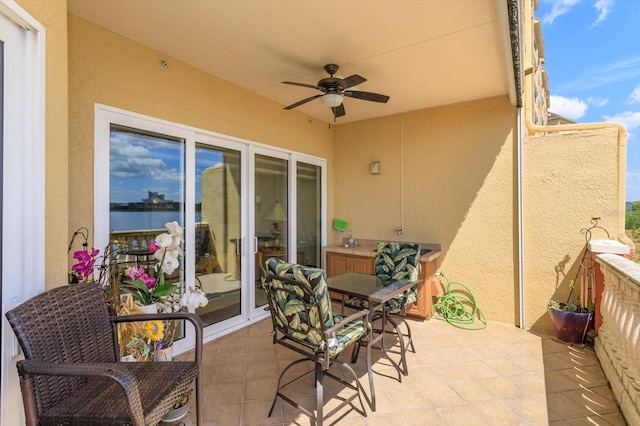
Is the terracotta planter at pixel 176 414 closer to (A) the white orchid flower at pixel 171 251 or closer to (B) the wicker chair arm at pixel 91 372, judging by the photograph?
(B) the wicker chair arm at pixel 91 372

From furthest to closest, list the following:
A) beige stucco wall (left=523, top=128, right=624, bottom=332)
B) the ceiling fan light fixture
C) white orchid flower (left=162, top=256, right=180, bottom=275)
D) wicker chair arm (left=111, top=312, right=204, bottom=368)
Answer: beige stucco wall (left=523, top=128, right=624, bottom=332) < the ceiling fan light fixture < white orchid flower (left=162, top=256, right=180, bottom=275) < wicker chair arm (left=111, top=312, right=204, bottom=368)

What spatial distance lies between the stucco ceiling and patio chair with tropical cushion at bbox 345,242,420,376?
193 centimetres

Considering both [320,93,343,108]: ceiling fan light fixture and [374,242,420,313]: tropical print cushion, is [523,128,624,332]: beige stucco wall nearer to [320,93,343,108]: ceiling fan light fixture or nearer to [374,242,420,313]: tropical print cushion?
[374,242,420,313]: tropical print cushion

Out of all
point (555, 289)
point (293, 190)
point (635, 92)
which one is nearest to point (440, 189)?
point (555, 289)

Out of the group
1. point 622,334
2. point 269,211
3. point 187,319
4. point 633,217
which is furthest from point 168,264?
point 633,217

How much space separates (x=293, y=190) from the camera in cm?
463

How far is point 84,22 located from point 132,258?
6.57ft

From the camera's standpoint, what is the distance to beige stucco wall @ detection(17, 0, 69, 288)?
5.15 feet

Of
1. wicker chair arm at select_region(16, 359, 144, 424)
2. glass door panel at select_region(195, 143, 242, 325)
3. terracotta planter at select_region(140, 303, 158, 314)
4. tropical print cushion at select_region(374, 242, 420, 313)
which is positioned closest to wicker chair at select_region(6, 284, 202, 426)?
wicker chair arm at select_region(16, 359, 144, 424)

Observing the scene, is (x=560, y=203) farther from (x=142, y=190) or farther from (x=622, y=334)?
(x=142, y=190)

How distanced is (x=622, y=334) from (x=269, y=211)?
373 centimetres

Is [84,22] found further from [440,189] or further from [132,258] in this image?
[440,189]

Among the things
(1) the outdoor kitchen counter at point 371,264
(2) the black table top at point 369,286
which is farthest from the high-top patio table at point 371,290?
(1) the outdoor kitchen counter at point 371,264

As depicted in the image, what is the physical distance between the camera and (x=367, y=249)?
15.8 ft
